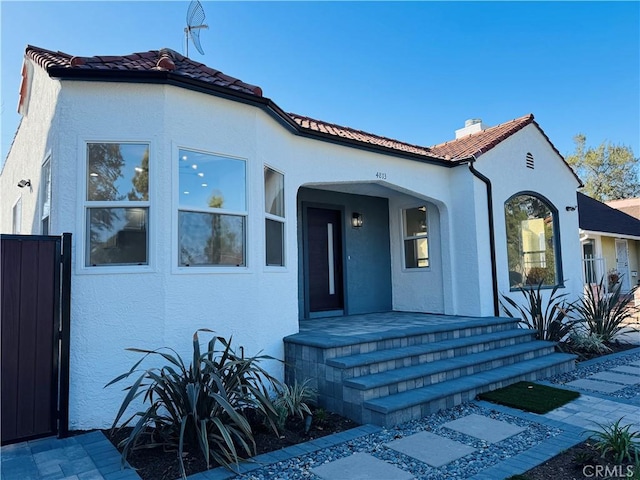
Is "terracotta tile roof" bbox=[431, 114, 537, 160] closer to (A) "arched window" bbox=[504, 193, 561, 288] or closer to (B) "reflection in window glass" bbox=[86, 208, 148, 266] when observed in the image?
(A) "arched window" bbox=[504, 193, 561, 288]

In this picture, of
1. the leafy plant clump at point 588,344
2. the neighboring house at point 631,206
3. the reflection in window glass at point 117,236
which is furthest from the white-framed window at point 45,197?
the neighboring house at point 631,206

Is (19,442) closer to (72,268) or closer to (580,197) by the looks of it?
(72,268)

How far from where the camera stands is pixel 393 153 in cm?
793

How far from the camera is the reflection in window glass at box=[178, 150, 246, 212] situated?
509 cm

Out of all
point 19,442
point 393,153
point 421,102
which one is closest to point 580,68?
point 421,102

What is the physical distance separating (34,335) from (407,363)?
4374 millimetres

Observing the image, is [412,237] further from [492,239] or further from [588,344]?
[588,344]

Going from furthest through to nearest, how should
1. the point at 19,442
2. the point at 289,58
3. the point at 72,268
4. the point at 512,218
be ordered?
the point at 289,58
the point at 512,218
the point at 72,268
the point at 19,442

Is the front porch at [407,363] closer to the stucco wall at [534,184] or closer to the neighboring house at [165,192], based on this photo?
the neighboring house at [165,192]

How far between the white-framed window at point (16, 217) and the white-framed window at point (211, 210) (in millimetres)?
4879

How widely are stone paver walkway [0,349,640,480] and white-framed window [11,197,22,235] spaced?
5487 mm

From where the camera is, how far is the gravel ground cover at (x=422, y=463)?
11.4 ft

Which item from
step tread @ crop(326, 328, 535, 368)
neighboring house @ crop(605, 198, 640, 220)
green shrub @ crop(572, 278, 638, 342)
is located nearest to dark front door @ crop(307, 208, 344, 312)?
step tread @ crop(326, 328, 535, 368)

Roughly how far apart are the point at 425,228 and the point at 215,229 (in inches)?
228
